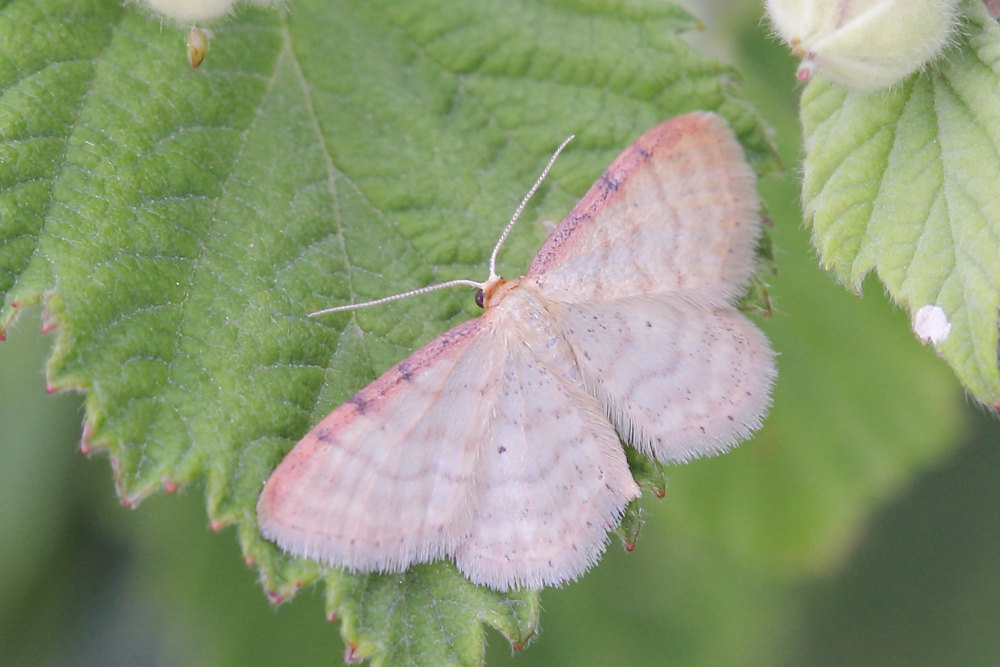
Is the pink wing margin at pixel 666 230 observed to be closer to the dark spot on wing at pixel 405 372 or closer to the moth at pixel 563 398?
the moth at pixel 563 398

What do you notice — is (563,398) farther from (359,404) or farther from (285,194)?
(285,194)

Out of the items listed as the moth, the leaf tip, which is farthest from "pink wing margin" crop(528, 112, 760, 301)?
the leaf tip

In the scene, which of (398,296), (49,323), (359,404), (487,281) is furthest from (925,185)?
(49,323)

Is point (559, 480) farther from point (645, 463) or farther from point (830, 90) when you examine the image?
point (830, 90)

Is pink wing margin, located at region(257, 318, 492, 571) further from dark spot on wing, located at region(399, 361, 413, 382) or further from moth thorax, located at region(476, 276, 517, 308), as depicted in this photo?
moth thorax, located at region(476, 276, 517, 308)

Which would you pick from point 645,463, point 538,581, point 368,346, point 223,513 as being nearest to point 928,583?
point 645,463
